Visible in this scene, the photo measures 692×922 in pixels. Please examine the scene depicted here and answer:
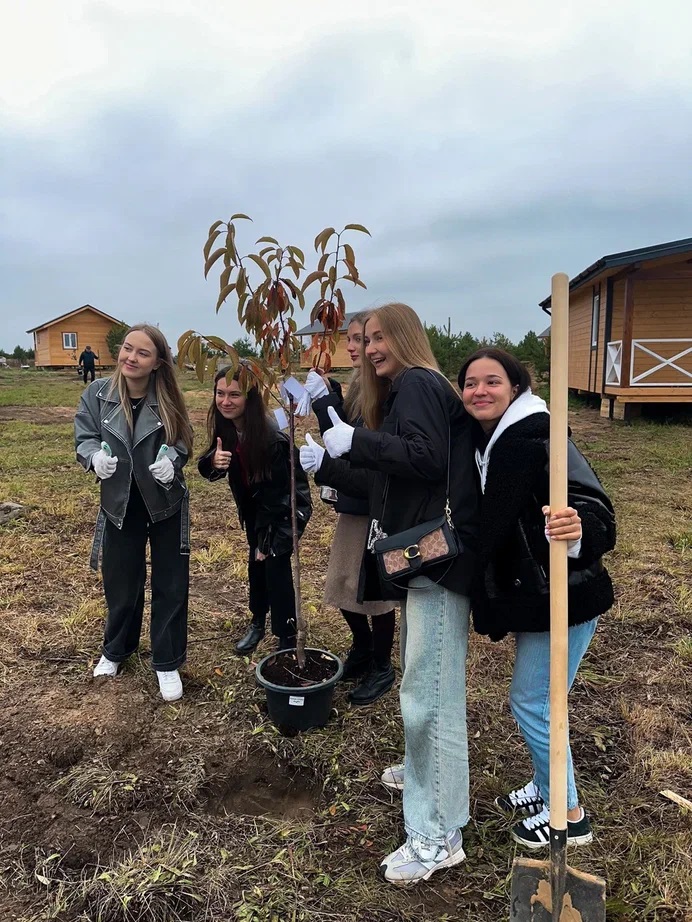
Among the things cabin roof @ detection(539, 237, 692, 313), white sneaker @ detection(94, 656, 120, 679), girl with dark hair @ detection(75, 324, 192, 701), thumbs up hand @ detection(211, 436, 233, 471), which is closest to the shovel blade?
girl with dark hair @ detection(75, 324, 192, 701)

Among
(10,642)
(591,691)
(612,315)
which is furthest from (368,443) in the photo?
(612,315)

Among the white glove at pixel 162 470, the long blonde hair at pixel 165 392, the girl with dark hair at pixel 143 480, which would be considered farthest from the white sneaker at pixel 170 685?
the long blonde hair at pixel 165 392

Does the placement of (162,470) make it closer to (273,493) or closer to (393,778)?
(273,493)

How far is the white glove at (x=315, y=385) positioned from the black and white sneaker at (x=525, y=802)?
178cm

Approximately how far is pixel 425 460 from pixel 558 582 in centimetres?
53

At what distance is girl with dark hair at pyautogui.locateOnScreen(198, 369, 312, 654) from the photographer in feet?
11.3

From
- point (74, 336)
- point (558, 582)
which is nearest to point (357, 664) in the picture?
point (558, 582)

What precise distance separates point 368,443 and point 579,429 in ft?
40.0

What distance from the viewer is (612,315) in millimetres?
14930

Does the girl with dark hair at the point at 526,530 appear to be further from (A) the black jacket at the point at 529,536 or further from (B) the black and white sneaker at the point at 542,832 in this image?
(B) the black and white sneaker at the point at 542,832

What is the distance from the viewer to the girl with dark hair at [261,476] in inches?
136

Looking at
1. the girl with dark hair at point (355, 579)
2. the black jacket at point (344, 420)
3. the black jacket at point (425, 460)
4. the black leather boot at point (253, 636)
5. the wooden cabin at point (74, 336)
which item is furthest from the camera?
the wooden cabin at point (74, 336)

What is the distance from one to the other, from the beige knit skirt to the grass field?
51 centimetres

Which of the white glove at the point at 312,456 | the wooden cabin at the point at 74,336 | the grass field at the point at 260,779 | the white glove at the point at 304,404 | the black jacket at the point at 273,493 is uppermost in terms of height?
the wooden cabin at the point at 74,336
